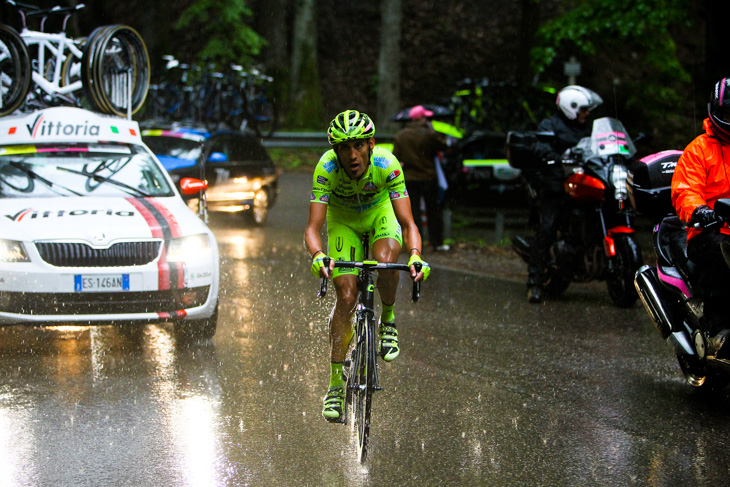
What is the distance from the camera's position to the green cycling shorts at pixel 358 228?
6090 millimetres

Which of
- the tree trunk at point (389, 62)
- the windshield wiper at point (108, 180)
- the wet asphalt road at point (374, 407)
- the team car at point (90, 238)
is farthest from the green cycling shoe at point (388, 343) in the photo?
the tree trunk at point (389, 62)

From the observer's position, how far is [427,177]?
14.5 m

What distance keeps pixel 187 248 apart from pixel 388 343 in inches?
113

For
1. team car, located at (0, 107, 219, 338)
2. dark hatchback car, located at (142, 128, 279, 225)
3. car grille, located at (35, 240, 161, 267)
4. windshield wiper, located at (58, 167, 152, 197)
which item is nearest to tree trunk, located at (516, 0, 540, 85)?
dark hatchback car, located at (142, 128, 279, 225)

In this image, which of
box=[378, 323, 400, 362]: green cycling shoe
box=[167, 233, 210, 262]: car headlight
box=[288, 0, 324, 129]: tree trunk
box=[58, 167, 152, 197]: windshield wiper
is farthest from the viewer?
box=[288, 0, 324, 129]: tree trunk

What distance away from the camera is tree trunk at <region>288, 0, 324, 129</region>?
100ft

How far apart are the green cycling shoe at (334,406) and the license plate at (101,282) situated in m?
2.73

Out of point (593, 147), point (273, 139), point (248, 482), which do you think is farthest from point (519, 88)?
point (248, 482)

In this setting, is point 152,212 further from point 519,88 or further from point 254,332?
point 519,88

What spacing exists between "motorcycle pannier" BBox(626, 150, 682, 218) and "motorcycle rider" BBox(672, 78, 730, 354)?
0.85 metres

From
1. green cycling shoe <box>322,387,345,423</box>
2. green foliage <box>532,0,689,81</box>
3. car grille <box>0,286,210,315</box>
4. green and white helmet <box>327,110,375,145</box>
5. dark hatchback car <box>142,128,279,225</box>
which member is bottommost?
dark hatchback car <box>142,128,279,225</box>

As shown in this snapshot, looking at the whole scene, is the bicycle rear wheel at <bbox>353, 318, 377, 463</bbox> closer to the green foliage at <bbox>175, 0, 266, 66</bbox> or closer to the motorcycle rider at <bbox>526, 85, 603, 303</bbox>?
the motorcycle rider at <bbox>526, 85, 603, 303</bbox>

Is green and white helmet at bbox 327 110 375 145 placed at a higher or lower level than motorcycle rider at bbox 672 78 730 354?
higher

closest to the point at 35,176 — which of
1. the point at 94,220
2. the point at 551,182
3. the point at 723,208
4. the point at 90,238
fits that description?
the point at 94,220
